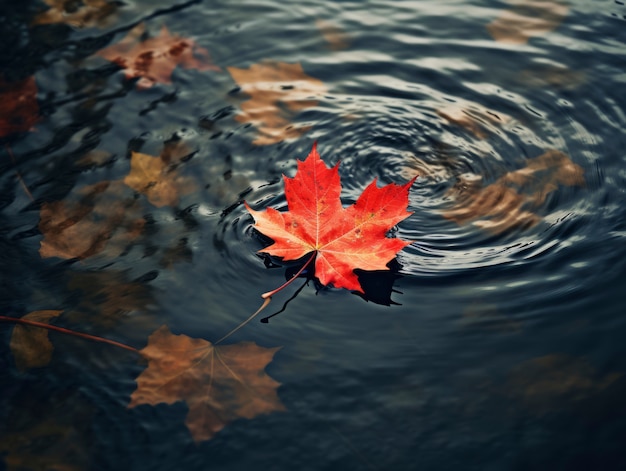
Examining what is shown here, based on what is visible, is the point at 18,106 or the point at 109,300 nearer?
the point at 109,300

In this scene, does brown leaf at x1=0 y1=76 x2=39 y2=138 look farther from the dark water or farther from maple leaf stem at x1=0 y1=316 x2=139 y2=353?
maple leaf stem at x1=0 y1=316 x2=139 y2=353

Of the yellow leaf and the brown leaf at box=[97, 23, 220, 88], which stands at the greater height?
the brown leaf at box=[97, 23, 220, 88]

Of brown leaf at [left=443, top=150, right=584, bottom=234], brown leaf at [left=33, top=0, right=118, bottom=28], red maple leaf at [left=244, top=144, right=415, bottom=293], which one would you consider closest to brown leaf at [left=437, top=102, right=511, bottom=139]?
brown leaf at [left=443, top=150, right=584, bottom=234]

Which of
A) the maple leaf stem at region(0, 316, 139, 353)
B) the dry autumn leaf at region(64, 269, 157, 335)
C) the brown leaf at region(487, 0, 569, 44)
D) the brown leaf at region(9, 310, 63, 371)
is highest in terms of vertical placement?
the brown leaf at region(487, 0, 569, 44)

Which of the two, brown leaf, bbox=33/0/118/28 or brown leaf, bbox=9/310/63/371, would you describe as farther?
brown leaf, bbox=33/0/118/28

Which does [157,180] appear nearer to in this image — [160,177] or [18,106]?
[160,177]

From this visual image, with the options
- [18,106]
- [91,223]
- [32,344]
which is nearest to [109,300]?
[32,344]
